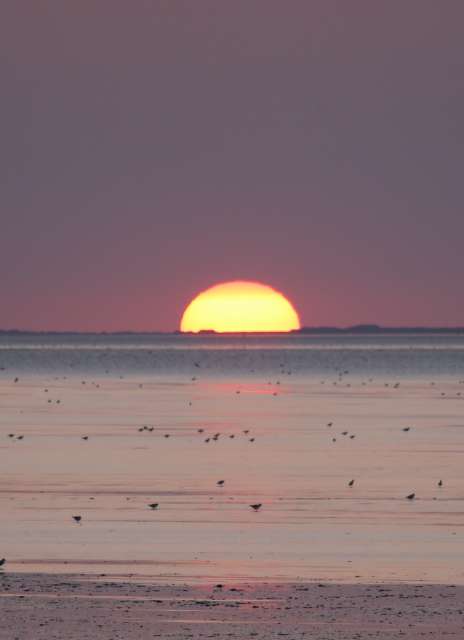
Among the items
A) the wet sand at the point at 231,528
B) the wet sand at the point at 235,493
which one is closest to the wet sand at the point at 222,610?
the wet sand at the point at 231,528

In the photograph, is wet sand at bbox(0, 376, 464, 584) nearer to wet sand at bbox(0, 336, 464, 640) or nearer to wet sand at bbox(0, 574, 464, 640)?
wet sand at bbox(0, 336, 464, 640)

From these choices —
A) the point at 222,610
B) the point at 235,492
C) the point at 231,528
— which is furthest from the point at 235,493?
the point at 222,610

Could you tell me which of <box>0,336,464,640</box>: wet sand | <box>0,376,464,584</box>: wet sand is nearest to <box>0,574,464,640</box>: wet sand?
<box>0,336,464,640</box>: wet sand

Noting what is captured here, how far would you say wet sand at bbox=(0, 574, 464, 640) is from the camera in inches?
607

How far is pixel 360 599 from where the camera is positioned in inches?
680

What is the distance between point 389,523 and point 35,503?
5.54 metres

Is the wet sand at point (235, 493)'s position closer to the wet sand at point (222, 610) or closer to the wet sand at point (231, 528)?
the wet sand at point (231, 528)

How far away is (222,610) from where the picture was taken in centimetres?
1656

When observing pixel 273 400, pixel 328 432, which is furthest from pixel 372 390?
pixel 328 432

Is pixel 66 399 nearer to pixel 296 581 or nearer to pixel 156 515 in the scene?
pixel 156 515

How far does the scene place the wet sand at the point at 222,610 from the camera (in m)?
15.4

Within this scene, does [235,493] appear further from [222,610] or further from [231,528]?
[222,610]

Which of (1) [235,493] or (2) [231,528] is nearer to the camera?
(2) [231,528]

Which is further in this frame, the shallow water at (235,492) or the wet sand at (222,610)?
the shallow water at (235,492)
